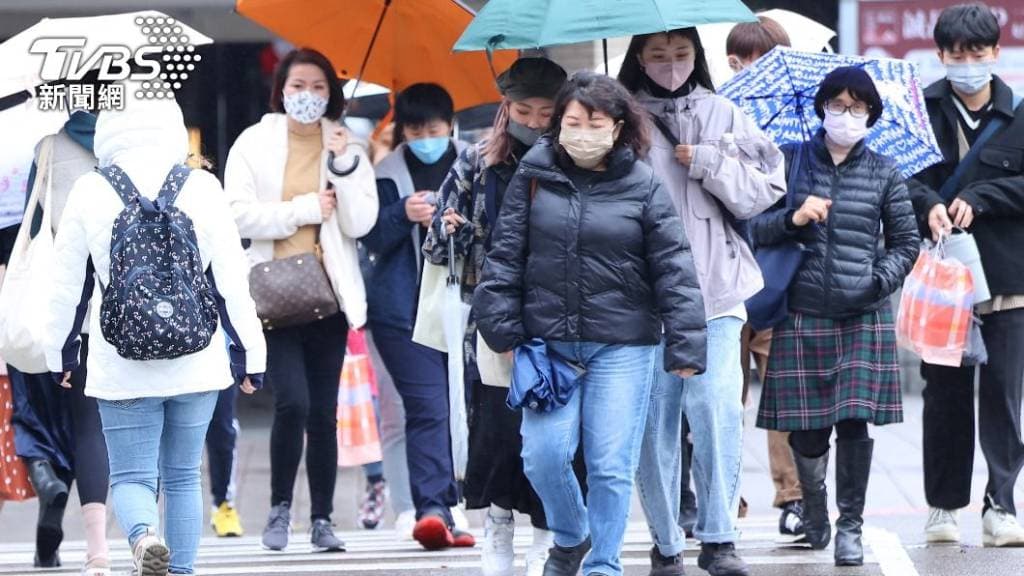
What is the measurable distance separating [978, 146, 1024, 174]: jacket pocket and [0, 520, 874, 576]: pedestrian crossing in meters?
1.67

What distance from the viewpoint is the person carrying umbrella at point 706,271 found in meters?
6.59

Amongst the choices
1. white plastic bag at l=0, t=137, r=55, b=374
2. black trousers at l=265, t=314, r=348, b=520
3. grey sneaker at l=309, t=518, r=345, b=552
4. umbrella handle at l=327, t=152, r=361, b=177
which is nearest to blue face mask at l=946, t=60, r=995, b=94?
umbrella handle at l=327, t=152, r=361, b=177

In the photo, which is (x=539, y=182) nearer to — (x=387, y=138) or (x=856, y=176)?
(x=856, y=176)

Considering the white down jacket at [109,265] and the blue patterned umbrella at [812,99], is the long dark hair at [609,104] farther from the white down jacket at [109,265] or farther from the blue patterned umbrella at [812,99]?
the blue patterned umbrella at [812,99]

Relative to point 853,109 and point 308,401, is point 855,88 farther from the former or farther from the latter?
point 308,401

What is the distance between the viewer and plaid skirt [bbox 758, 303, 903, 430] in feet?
23.5

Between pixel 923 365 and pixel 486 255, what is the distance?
240 centimetres

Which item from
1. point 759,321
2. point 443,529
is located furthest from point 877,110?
point 443,529

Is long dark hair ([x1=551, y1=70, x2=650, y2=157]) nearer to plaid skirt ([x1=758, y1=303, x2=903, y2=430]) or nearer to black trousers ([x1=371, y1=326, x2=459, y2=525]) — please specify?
plaid skirt ([x1=758, y1=303, x2=903, y2=430])

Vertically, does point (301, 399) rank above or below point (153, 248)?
below

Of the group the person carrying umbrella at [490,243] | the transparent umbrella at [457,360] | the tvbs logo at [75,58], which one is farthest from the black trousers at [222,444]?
the person carrying umbrella at [490,243]

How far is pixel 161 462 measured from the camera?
6.30m

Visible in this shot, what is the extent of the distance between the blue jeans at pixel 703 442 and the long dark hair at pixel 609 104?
80 centimetres

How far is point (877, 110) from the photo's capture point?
7168 millimetres
